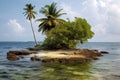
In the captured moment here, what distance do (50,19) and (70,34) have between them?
10434 mm

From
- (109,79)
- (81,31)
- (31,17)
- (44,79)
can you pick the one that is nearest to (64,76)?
(44,79)

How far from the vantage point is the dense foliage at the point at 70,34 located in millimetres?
59875

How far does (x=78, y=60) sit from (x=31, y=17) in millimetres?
40005

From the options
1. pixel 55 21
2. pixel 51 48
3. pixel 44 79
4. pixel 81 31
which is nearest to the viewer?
pixel 44 79

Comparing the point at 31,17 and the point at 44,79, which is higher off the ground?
the point at 31,17

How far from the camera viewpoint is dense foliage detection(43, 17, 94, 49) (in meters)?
59.9

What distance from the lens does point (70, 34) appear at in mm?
60656

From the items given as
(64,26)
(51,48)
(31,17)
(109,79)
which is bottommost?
(109,79)

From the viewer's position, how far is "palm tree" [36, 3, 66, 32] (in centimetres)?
6812

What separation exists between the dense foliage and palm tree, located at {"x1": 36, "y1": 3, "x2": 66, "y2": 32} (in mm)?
6149

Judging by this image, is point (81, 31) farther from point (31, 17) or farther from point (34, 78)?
point (34, 78)

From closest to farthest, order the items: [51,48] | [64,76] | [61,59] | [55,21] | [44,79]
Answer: [44,79], [64,76], [61,59], [51,48], [55,21]

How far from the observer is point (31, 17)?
77.1 m

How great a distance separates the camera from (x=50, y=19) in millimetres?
68250
